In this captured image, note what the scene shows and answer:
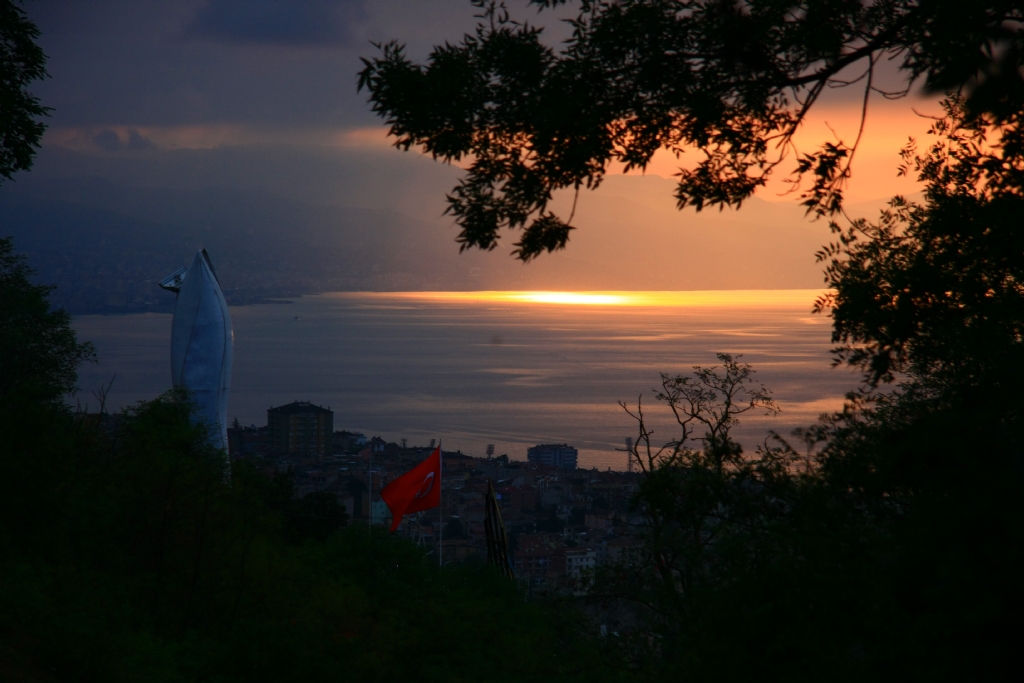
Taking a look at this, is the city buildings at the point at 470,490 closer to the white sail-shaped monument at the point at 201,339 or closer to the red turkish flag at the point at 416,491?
the red turkish flag at the point at 416,491

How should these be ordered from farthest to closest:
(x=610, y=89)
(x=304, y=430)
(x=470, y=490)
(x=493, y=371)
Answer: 1. (x=493, y=371)
2. (x=304, y=430)
3. (x=470, y=490)
4. (x=610, y=89)

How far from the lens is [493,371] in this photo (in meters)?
75.3

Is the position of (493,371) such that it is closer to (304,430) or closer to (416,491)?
(304,430)

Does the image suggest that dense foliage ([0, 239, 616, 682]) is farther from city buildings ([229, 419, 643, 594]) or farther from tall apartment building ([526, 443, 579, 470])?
tall apartment building ([526, 443, 579, 470])

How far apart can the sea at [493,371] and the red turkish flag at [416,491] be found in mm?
3852

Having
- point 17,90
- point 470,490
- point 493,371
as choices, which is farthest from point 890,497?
point 493,371

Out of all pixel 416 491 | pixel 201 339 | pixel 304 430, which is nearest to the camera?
pixel 416 491

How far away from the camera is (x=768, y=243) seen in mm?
127875

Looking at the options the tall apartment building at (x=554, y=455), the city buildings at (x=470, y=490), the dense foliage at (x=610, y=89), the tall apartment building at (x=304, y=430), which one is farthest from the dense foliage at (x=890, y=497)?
the tall apartment building at (x=304, y=430)

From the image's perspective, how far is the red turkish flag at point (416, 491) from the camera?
17797 mm

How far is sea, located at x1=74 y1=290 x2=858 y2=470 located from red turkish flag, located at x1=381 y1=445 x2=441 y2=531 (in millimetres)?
3852

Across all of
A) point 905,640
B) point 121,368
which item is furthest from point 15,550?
point 121,368

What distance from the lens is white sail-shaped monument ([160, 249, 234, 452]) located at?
20188mm

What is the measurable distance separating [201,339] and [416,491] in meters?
6.44
